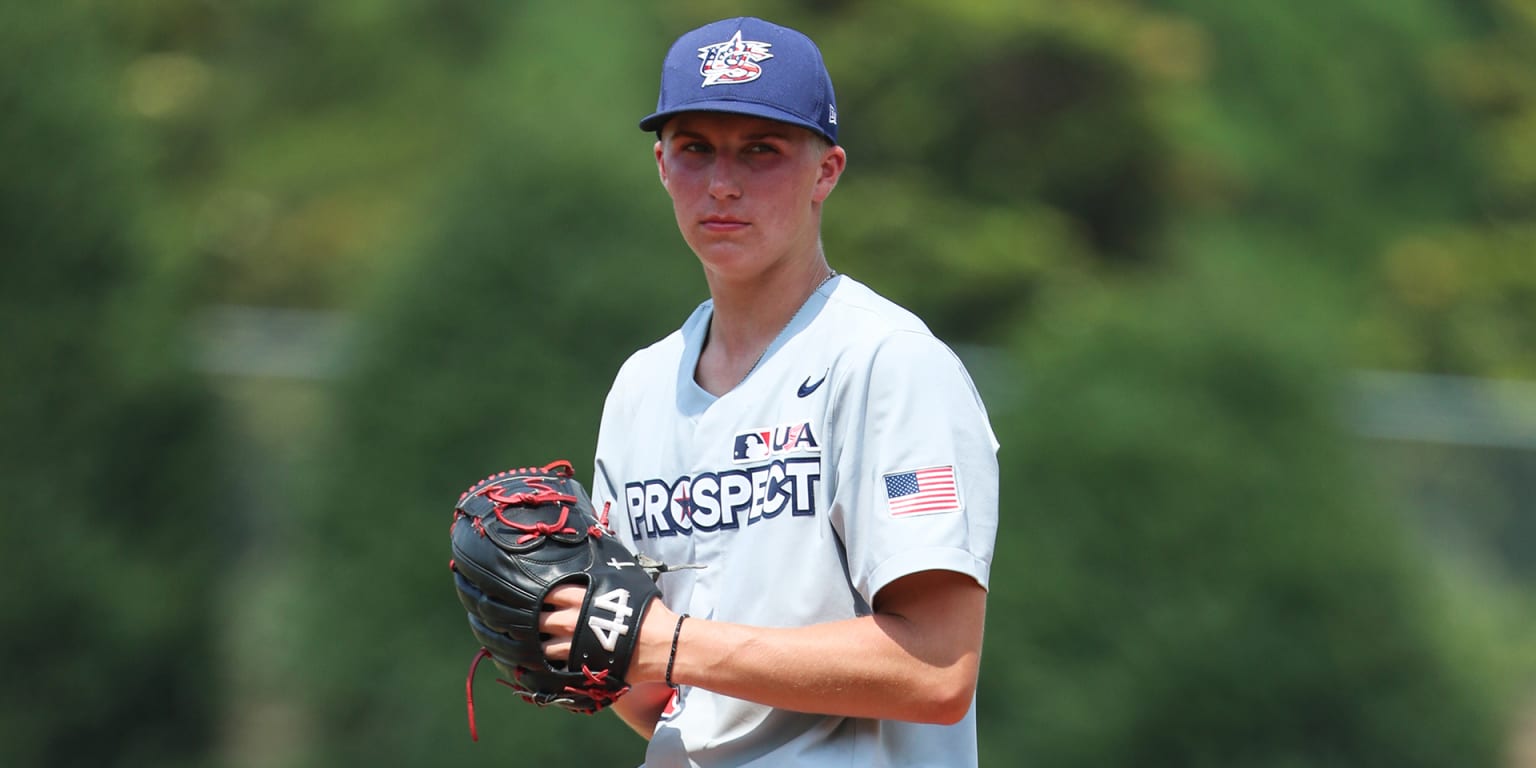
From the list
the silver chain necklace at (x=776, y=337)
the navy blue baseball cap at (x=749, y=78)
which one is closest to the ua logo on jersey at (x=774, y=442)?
the silver chain necklace at (x=776, y=337)

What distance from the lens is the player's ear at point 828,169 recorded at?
259cm

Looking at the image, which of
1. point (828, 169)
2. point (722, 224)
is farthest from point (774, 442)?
point (828, 169)

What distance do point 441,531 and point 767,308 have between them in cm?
646

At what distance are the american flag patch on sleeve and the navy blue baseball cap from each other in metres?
0.54

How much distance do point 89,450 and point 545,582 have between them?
8058 millimetres

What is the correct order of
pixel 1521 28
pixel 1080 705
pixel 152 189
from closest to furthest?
pixel 1080 705 < pixel 152 189 < pixel 1521 28

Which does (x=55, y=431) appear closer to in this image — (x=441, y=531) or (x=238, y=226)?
(x=441, y=531)

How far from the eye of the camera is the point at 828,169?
104 inches

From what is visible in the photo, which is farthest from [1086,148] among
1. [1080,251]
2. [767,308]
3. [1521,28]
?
[767,308]

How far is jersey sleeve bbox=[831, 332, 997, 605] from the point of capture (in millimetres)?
2312

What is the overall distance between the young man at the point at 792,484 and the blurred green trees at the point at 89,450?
25.5ft

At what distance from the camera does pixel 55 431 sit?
9.57m

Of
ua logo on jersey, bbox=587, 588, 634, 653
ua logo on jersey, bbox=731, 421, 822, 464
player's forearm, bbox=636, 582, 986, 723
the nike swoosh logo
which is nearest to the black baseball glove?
ua logo on jersey, bbox=587, 588, 634, 653

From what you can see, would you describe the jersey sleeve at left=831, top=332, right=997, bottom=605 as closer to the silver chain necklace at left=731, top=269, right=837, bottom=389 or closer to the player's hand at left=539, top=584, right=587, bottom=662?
the silver chain necklace at left=731, top=269, right=837, bottom=389
